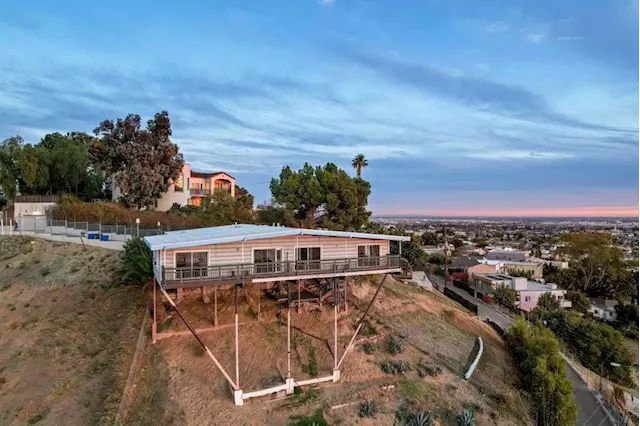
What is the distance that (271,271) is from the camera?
56.1ft

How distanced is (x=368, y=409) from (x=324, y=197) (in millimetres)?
20416

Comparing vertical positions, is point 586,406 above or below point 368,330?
below

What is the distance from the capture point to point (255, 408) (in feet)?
48.5

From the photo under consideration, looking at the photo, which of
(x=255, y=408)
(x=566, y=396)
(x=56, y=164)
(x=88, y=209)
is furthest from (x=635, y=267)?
(x=56, y=164)

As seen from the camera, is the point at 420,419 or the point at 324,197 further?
the point at 324,197

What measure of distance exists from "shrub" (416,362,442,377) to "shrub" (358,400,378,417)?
3.83 m

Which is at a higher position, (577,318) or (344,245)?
(344,245)

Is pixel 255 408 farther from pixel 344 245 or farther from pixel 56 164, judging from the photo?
pixel 56 164

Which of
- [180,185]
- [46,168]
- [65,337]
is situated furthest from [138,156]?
[65,337]

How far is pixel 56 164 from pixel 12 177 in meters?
4.58

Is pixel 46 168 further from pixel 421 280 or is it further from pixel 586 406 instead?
pixel 586 406

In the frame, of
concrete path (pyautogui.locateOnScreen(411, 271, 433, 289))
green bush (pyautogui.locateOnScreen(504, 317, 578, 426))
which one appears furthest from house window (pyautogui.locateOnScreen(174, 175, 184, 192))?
green bush (pyautogui.locateOnScreen(504, 317, 578, 426))

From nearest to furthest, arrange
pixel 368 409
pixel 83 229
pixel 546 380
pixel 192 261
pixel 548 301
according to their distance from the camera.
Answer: pixel 368 409 < pixel 192 261 < pixel 546 380 < pixel 83 229 < pixel 548 301

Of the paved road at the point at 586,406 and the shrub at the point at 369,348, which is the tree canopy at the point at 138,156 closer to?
the shrub at the point at 369,348
